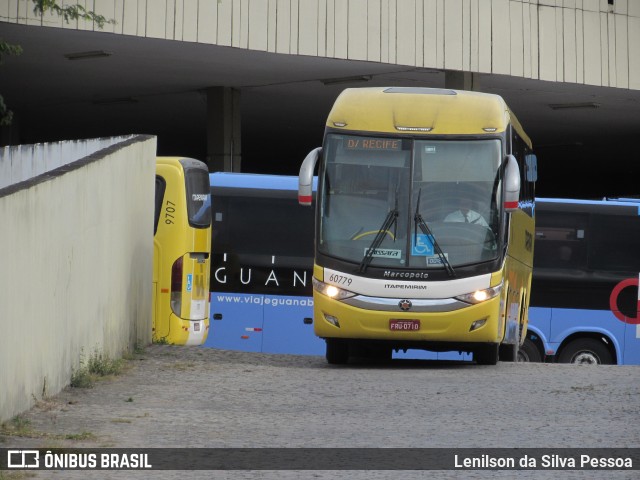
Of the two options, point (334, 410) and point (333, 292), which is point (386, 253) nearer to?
point (333, 292)

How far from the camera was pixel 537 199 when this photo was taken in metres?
24.5

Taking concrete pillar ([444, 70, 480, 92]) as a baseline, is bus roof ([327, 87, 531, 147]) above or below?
below

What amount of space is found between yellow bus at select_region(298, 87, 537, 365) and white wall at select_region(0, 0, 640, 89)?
944 centimetres

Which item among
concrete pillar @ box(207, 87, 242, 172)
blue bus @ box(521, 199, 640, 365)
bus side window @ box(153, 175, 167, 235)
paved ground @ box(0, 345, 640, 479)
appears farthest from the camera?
concrete pillar @ box(207, 87, 242, 172)

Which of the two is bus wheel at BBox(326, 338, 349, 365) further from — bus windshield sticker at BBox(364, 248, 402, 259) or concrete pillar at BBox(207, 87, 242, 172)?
concrete pillar at BBox(207, 87, 242, 172)

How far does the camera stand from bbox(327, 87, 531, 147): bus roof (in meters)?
16.3

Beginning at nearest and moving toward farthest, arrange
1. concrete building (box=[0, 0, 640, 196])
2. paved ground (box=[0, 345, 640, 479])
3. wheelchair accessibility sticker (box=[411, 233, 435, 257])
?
paved ground (box=[0, 345, 640, 479]) < wheelchair accessibility sticker (box=[411, 233, 435, 257]) < concrete building (box=[0, 0, 640, 196])

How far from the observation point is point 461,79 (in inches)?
1127

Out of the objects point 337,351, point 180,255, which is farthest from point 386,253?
point 180,255

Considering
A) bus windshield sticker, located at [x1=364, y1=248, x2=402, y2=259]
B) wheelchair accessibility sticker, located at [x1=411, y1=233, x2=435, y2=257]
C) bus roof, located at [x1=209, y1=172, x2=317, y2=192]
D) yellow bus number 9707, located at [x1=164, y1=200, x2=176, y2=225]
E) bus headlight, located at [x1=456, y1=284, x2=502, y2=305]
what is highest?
bus roof, located at [x1=209, y1=172, x2=317, y2=192]

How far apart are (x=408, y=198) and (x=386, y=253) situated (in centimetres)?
71

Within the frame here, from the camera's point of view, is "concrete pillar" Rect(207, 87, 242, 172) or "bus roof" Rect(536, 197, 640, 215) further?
"concrete pillar" Rect(207, 87, 242, 172)

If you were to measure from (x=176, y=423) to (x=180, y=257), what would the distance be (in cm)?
876

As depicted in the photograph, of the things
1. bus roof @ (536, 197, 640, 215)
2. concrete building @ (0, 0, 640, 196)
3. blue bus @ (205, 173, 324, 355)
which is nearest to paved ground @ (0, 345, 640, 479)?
blue bus @ (205, 173, 324, 355)
